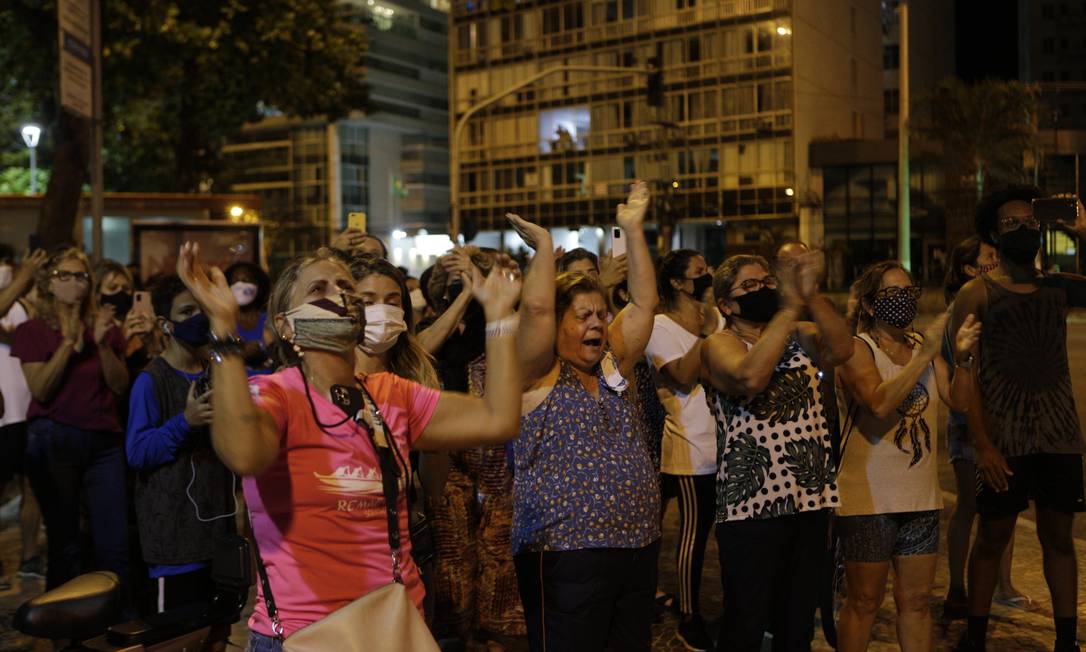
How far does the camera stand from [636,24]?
5444cm

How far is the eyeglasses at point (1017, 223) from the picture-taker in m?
5.69

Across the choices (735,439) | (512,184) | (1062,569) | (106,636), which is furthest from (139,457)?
(512,184)

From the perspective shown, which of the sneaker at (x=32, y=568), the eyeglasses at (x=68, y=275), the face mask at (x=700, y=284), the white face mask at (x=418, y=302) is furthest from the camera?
the white face mask at (x=418, y=302)

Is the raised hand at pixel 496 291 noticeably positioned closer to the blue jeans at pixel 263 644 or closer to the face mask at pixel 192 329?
the blue jeans at pixel 263 644

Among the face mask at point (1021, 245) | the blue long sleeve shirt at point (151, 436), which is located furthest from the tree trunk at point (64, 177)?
the face mask at point (1021, 245)

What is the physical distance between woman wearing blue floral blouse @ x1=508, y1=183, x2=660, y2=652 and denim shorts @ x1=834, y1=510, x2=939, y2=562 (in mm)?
1141

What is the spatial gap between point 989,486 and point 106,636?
13.2 feet

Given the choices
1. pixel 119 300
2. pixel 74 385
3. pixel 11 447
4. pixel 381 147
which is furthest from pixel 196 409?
pixel 381 147

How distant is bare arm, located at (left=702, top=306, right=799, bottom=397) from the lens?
4391mm

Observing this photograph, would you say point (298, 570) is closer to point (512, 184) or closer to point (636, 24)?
point (636, 24)

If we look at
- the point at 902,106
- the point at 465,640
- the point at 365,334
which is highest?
the point at 902,106

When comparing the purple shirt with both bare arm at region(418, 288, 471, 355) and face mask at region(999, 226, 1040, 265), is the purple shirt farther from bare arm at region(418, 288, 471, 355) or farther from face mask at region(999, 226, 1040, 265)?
face mask at region(999, 226, 1040, 265)

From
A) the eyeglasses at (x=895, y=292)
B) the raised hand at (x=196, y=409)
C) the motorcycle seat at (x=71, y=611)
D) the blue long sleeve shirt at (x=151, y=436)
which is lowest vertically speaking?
the motorcycle seat at (x=71, y=611)

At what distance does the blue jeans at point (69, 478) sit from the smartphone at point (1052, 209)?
192 inches
